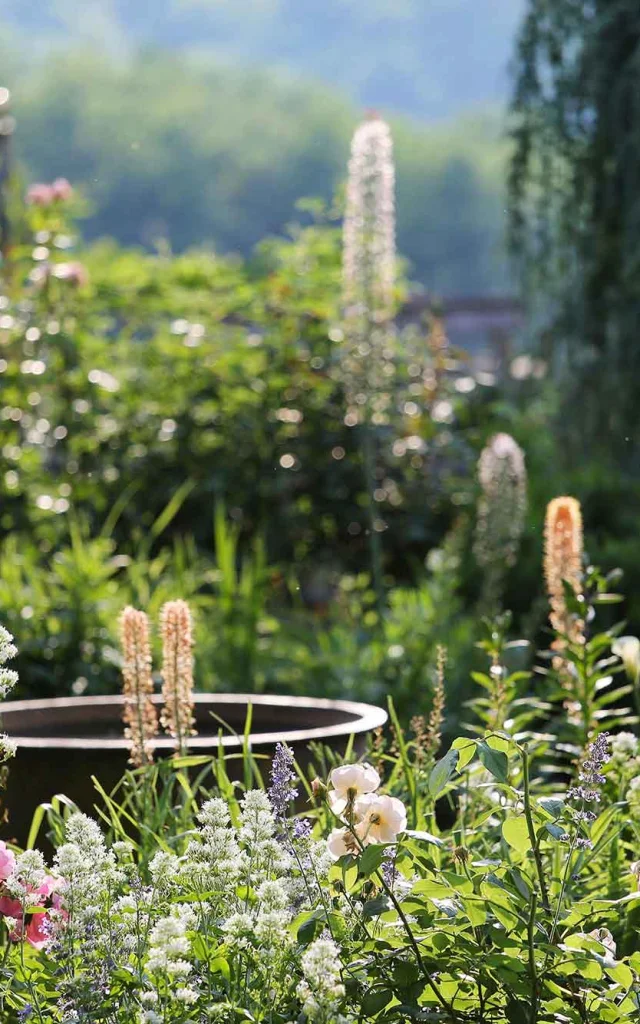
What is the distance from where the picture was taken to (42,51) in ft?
228

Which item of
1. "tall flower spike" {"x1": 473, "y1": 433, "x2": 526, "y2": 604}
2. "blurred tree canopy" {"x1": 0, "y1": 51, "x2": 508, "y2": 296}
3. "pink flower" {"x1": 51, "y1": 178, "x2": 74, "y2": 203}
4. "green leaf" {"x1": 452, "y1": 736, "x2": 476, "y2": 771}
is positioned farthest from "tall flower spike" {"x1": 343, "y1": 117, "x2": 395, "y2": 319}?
"blurred tree canopy" {"x1": 0, "y1": 51, "x2": 508, "y2": 296}

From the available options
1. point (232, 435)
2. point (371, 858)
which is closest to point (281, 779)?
point (371, 858)

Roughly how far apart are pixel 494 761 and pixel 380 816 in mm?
203

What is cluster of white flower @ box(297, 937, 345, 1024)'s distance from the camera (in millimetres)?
1003

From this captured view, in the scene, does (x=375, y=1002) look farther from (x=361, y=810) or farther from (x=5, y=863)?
(x=5, y=863)

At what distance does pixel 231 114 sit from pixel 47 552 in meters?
60.1

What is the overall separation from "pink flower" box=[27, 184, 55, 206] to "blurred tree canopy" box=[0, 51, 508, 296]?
42.8m

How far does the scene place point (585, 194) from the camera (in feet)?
16.9

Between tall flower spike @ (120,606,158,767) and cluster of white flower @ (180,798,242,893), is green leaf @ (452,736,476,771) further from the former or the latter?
tall flower spike @ (120,606,158,767)

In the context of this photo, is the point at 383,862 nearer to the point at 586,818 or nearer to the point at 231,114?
the point at 586,818

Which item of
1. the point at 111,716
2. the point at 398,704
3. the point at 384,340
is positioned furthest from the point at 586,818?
the point at 384,340

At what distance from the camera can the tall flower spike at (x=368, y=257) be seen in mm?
3797

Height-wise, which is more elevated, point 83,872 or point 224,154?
point 224,154

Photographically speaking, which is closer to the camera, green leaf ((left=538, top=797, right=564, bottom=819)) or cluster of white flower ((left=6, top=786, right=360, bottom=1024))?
cluster of white flower ((left=6, top=786, right=360, bottom=1024))
